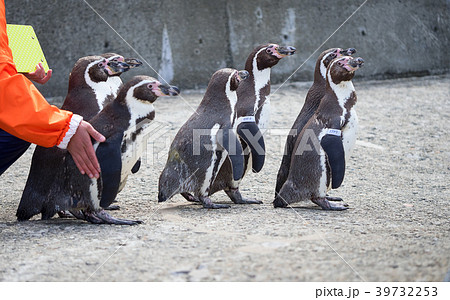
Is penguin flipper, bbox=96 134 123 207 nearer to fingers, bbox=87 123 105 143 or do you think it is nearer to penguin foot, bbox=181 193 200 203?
fingers, bbox=87 123 105 143

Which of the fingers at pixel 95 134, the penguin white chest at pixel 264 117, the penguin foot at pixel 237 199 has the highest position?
the fingers at pixel 95 134

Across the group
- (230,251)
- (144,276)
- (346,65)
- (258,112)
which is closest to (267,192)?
(258,112)

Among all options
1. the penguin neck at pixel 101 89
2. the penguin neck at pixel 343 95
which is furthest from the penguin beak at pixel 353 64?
the penguin neck at pixel 101 89

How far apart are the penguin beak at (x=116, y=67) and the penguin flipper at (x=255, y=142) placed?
0.95m

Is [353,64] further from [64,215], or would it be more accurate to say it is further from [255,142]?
[64,215]

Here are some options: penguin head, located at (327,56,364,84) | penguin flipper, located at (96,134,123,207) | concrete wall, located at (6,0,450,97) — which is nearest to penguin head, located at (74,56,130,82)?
penguin flipper, located at (96,134,123,207)

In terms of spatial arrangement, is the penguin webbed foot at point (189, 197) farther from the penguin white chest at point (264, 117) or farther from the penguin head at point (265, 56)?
the penguin head at point (265, 56)

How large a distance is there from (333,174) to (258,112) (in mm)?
953

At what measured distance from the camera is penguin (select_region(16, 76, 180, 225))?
11.9ft

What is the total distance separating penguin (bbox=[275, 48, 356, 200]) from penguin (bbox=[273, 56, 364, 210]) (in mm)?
201

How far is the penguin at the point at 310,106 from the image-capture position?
174 inches
